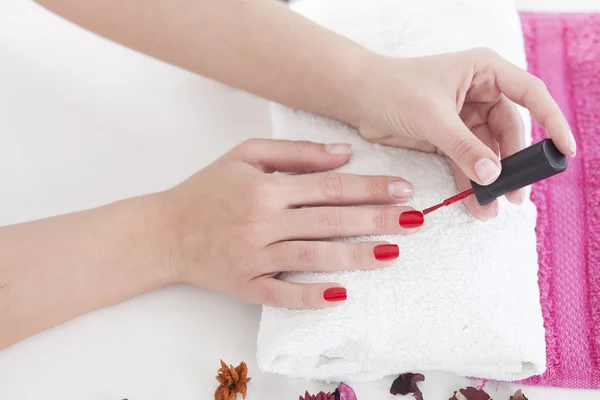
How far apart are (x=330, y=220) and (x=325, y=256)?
57 mm

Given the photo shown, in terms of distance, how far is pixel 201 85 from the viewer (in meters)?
1.13

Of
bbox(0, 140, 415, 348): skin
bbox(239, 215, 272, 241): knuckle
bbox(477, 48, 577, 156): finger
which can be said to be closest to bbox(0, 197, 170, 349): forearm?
bbox(0, 140, 415, 348): skin

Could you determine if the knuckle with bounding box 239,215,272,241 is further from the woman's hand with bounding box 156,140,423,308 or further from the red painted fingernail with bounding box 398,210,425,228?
the red painted fingernail with bounding box 398,210,425,228

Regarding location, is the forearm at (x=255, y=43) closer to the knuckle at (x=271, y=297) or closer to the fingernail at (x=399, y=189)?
the fingernail at (x=399, y=189)

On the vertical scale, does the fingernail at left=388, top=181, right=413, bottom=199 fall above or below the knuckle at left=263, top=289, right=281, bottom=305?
above

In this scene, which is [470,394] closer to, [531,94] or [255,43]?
[531,94]

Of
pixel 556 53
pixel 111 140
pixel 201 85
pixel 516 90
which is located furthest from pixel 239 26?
pixel 556 53

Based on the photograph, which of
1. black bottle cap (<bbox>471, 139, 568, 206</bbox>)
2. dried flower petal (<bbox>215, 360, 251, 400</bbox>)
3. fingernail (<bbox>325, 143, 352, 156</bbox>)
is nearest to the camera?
black bottle cap (<bbox>471, 139, 568, 206</bbox>)

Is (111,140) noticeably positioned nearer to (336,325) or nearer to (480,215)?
(336,325)

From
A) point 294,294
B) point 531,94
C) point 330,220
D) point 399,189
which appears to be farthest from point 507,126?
point 294,294

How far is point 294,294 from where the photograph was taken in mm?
833

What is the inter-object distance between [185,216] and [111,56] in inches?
17.0

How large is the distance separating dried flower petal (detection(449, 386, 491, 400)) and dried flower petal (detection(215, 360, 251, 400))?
0.29m

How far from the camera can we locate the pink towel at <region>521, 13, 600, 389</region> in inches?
33.9
